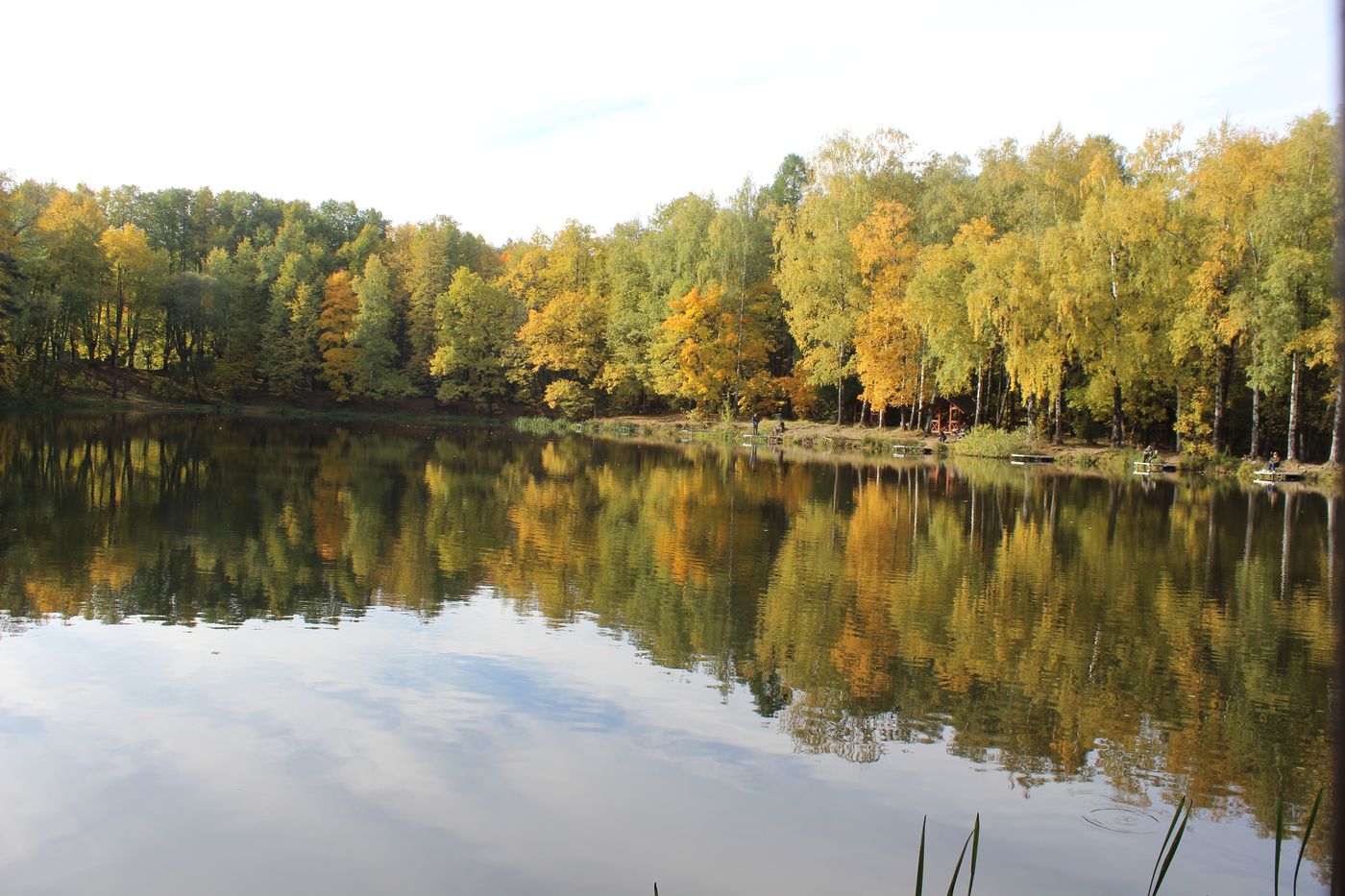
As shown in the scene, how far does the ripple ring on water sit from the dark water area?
63 mm

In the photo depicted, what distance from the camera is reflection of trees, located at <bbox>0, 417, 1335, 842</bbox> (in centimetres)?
980

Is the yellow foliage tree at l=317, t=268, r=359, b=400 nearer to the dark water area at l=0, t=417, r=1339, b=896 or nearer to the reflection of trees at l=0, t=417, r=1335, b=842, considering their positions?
the reflection of trees at l=0, t=417, r=1335, b=842

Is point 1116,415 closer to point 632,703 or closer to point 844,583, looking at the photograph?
point 844,583

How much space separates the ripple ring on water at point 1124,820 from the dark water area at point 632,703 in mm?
63

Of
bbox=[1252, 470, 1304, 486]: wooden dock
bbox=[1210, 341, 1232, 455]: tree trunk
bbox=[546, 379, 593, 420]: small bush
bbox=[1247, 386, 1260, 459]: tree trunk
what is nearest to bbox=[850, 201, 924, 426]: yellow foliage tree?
bbox=[1210, 341, 1232, 455]: tree trunk

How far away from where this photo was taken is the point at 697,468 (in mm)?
36625

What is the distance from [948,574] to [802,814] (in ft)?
33.0

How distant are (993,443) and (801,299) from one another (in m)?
13.9

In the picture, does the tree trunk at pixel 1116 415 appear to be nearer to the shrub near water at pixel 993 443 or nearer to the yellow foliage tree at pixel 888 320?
the shrub near water at pixel 993 443

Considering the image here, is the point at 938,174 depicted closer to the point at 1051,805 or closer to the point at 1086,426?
the point at 1086,426

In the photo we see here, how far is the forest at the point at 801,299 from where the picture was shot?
1481 inches

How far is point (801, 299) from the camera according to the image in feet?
177

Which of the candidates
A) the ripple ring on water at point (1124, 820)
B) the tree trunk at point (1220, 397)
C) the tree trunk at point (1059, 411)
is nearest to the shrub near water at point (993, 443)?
the tree trunk at point (1059, 411)

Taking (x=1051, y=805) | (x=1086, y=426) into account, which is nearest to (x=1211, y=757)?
(x=1051, y=805)
